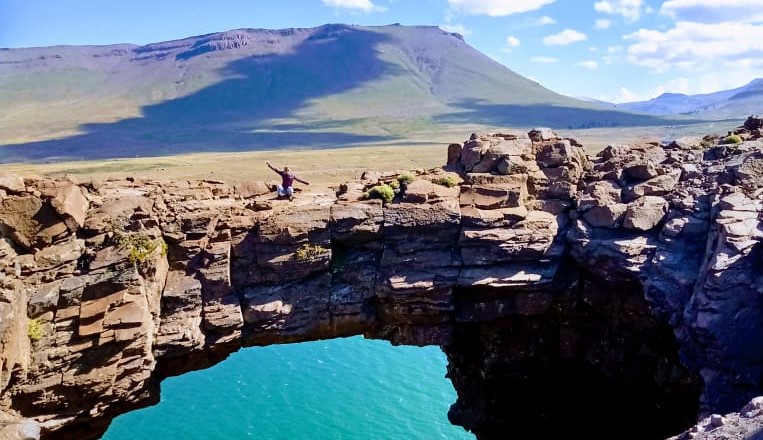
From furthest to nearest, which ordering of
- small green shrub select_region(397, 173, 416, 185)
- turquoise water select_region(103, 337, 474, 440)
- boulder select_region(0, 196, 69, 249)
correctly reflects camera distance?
turquoise water select_region(103, 337, 474, 440) < small green shrub select_region(397, 173, 416, 185) < boulder select_region(0, 196, 69, 249)

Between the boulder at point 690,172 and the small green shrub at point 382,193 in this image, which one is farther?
the boulder at point 690,172

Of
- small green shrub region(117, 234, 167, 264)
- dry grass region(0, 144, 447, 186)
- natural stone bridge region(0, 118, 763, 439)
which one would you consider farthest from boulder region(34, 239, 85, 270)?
dry grass region(0, 144, 447, 186)

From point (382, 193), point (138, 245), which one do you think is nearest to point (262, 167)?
point (382, 193)

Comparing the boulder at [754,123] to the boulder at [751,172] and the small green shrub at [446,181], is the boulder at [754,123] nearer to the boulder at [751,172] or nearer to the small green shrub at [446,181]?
the boulder at [751,172]

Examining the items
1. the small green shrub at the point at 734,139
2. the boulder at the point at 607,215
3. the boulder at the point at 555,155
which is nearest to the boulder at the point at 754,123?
the small green shrub at the point at 734,139

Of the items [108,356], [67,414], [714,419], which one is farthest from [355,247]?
[714,419]

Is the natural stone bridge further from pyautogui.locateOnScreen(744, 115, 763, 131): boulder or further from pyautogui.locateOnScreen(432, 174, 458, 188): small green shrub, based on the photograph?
pyautogui.locateOnScreen(744, 115, 763, 131): boulder
